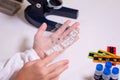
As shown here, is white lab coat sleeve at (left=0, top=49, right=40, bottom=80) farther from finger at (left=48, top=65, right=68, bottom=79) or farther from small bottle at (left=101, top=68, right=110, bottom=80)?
small bottle at (left=101, top=68, right=110, bottom=80)

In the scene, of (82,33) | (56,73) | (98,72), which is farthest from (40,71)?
(82,33)

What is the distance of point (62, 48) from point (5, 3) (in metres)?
0.30

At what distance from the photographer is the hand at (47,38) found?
2.50 feet

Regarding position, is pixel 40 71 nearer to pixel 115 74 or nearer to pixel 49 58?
pixel 49 58

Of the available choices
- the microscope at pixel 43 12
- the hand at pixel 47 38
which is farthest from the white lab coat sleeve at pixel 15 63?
the microscope at pixel 43 12

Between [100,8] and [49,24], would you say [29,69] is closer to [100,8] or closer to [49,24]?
[49,24]

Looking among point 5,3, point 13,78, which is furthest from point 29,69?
point 5,3

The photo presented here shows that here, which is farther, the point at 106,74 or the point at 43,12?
the point at 43,12

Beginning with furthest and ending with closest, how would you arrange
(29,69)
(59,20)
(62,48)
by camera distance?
(59,20) < (62,48) < (29,69)

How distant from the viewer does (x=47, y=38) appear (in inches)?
31.5

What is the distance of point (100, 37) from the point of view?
2.75 ft

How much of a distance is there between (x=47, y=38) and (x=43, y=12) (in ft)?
0.38

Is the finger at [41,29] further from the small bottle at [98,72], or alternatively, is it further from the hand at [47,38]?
the small bottle at [98,72]

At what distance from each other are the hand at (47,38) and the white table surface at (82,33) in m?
0.04
